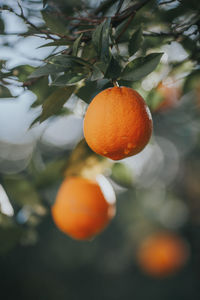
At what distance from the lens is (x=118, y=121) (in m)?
0.64

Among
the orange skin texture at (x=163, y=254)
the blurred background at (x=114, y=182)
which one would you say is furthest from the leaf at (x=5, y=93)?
the orange skin texture at (x=163, y=254)

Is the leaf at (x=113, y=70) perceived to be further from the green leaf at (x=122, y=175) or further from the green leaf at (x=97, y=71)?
the green leaf at (x=122, y=175)

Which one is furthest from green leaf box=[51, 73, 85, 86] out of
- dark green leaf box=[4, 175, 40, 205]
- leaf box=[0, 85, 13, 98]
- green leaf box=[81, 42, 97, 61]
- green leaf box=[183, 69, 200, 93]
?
dark green leaf box=[4, 175, 40, 205]

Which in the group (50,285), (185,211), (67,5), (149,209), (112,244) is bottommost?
(50,285)

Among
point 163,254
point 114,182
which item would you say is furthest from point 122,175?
point 163,254

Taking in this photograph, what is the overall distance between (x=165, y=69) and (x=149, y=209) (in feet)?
9.74

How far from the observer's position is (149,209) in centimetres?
384

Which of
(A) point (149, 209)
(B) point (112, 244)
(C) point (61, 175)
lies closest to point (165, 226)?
(A) point (149, 209)

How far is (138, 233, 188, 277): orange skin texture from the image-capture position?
3604 mm

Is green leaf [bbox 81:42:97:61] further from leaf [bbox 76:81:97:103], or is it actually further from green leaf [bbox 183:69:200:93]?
green leaf [bbox 183:69:200:93]

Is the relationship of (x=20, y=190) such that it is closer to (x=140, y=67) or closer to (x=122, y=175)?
(x=122, y=175)

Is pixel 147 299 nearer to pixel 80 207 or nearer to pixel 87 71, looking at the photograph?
pixel 80 207

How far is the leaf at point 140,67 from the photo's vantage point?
24.1 inches

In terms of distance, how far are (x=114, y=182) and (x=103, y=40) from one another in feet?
2.27
